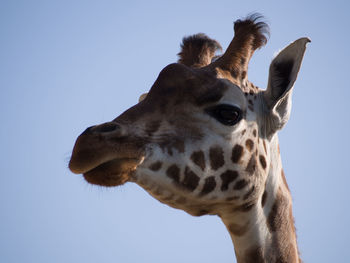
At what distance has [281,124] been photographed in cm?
469

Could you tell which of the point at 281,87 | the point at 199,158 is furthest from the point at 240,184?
the point at 281,87

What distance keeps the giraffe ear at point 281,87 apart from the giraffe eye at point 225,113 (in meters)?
0.58

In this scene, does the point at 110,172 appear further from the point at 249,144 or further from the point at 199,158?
the point at 249,144

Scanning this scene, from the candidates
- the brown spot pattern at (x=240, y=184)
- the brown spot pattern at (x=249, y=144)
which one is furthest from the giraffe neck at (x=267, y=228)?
the brown spot pattern at (x=249, y=144)

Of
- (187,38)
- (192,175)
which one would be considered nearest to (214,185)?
(192,175)

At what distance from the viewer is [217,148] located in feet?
13.3

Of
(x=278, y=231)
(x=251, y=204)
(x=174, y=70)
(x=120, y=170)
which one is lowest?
(x=278, y=231)

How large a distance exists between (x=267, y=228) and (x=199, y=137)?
1.26 meters

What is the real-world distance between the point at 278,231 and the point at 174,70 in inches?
76.5

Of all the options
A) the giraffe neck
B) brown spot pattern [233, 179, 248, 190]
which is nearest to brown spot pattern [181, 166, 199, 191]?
brown spot pattern [233, 179, 248, 190]

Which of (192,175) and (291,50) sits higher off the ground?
(291,50)

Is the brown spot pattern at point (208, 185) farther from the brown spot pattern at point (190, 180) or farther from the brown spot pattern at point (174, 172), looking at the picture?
the brown spot pattern at point (174, 172)

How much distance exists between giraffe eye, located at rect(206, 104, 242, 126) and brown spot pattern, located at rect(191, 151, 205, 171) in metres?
0.39

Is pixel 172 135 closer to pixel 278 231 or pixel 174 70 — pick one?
pixel 174 70
